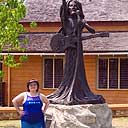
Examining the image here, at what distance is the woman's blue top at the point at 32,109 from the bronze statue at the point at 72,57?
3105 millimetres

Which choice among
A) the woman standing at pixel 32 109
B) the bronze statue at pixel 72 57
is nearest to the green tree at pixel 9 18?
the bronze statue at pixel 72 57

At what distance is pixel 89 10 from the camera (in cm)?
2883

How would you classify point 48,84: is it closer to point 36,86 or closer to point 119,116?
point 119,116

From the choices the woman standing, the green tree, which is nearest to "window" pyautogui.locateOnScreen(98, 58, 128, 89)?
the green tree

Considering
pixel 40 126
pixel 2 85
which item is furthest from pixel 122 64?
pixel 40 126

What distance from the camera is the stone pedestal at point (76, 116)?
37.3 feet

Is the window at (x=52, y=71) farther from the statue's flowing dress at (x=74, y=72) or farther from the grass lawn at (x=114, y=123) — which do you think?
the statue's flowing dress at (x=74, y=72)

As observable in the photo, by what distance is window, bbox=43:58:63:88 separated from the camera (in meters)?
24.8

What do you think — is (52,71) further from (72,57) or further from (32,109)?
(32,109)

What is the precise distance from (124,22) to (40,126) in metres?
19.5

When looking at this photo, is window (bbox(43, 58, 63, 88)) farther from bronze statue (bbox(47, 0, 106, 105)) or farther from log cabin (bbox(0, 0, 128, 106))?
bronze statue (bbox(47, 0, 106, 105))

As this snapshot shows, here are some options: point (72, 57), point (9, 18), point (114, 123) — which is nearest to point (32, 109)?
point (72, 57)

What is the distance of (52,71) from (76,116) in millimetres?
13413

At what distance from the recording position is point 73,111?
11453 mm
